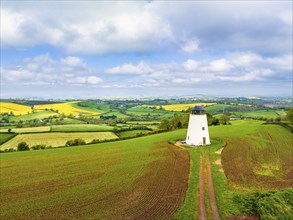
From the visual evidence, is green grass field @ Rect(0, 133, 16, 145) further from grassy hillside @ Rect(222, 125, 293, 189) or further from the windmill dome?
grassy hillside @ Rect(222, 125, 293, 189)

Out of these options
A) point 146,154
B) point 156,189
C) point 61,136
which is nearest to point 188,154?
point 146,154

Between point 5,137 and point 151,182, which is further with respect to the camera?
point 5,137

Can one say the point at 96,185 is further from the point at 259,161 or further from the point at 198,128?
the point at 198,128

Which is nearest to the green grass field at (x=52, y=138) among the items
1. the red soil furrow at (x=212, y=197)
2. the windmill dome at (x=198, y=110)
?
the windmill dome at (x=198, y=110)

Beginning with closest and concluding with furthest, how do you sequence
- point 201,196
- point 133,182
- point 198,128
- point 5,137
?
point 201,196, point 133,182, point 198,128, point 5,137

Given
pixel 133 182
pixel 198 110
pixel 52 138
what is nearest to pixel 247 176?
pixel 133 182
